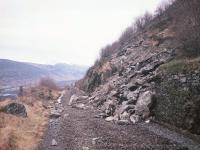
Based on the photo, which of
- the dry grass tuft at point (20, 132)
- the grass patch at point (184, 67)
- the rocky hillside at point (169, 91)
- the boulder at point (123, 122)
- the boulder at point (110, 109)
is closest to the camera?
the dry grass tuft at point (20, 132)

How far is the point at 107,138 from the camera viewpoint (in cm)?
2567

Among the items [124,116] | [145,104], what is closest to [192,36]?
[145,104]

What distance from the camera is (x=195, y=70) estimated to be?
27812mm

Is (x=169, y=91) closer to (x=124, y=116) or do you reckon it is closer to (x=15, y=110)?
(x=124, y=116)

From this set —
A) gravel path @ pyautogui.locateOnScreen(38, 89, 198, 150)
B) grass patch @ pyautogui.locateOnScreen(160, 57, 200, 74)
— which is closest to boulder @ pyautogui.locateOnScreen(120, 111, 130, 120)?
gravel path @ pyautogui.locateOnScreen(38, 89, 198, 150)

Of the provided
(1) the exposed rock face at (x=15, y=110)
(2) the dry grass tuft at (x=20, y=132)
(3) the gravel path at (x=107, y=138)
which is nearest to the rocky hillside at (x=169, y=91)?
(3) the gravel path at (x=107, y=138)

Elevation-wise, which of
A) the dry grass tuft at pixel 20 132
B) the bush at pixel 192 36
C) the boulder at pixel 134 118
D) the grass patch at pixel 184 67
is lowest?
the dry grass tuft at pixel 20 132

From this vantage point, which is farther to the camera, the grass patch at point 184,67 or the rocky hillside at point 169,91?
the grass patch at point 184,67

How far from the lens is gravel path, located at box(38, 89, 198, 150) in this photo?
74.2ft

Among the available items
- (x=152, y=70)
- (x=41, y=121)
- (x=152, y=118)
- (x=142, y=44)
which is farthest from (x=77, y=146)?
(x=142, y=44)

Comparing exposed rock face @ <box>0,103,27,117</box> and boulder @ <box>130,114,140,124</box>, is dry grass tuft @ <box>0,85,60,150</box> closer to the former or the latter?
exposed rock face @ <box>0,103,27,117</box>

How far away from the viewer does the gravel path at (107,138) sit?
2262 centimetres

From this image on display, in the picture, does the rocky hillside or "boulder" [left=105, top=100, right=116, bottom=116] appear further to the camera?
"boulder" [left=105, top=100, right=116, bottom=116]

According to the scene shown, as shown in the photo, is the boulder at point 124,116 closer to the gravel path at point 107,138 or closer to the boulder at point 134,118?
the boulder at point 134,118
